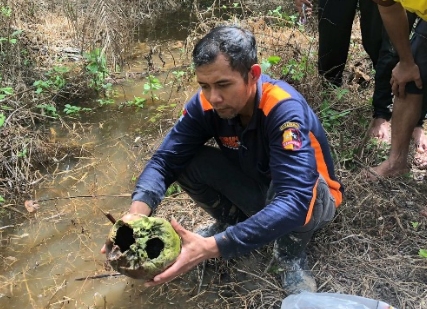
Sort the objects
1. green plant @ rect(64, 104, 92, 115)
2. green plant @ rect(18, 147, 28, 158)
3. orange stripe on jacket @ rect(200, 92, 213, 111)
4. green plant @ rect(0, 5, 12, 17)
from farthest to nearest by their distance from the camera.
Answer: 1. green plant @ rect(0, 5, 12, 17)
2. green plant @ rect(64, 104, 92, 115)
3. green plant @ rect(18, 147, 28, 158)
4. orange stripe on jacket @ rect(200, 92, 213, 111)

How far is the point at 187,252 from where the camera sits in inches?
69.7

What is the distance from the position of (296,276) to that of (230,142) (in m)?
0.69

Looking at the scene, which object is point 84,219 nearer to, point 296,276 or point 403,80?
point 296,276

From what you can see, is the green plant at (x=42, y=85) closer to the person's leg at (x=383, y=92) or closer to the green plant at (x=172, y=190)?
the green plant at (x=172, y=190)

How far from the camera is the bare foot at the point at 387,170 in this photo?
9.24 feet

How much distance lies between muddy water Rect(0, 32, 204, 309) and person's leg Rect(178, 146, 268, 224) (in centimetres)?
52

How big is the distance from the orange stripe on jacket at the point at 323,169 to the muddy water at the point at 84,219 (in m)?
0.88

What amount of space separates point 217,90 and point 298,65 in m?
1.86

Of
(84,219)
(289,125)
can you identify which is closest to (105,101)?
(84,219)

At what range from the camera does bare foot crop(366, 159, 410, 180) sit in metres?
2.82

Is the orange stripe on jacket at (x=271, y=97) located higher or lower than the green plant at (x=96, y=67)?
higher

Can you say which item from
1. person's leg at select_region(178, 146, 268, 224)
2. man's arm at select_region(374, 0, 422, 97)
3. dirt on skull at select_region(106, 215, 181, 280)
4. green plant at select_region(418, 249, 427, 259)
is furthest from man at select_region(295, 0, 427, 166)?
dirt on skull at select_region(106, 215, 181, 280)

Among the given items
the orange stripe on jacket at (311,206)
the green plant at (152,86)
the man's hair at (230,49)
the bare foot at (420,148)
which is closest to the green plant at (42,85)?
the green plant at (152,86)

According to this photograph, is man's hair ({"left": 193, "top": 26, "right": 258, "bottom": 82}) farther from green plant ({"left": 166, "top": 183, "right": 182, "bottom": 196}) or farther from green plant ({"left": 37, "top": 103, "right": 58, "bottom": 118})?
green plant ({"left": 37, "top": 103, "right": 58, "bottom": 118})
